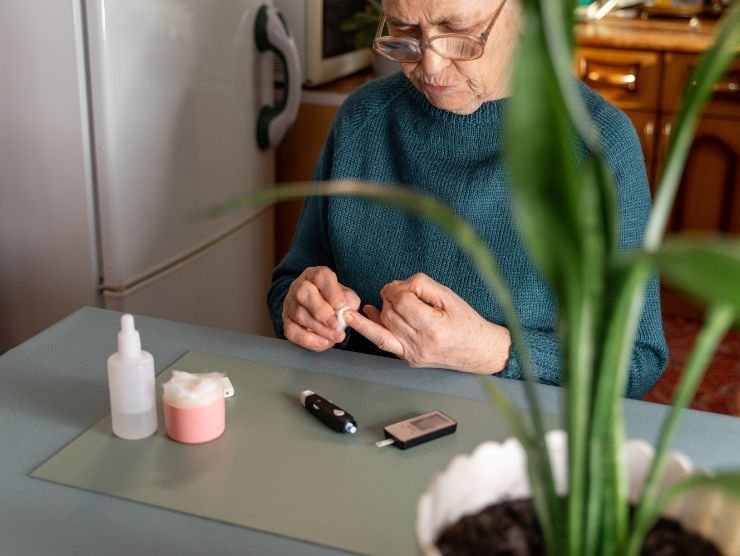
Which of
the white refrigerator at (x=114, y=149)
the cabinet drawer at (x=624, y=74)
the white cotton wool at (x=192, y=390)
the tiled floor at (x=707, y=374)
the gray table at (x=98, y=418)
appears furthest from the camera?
the cabinet drawer at (x=624, y=74)

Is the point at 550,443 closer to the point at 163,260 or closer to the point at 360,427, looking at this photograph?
the point at 360,427

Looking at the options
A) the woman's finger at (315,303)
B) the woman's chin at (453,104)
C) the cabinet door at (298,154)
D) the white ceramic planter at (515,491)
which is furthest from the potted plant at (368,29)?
the white ceramic planter at (515,491)

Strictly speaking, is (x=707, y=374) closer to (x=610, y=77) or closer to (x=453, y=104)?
(x=610, y=77)

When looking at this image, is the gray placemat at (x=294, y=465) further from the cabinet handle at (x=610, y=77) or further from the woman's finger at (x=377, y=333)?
the cabinet handle at (x=610, y=77)

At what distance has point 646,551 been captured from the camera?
591 millimetres

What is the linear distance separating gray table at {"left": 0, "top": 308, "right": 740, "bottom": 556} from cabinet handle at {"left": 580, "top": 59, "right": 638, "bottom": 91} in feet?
6.24

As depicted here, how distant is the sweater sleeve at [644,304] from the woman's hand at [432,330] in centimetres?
→ 5

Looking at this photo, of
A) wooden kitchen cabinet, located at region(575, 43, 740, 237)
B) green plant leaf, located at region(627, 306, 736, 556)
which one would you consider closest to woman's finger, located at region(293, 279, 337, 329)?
green plant leaf, located at region(627, 306, 736, 556)

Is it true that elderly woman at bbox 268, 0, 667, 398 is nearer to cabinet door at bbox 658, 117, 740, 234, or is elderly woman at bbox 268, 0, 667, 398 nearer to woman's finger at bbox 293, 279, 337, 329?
woman's finger at bbox 293, 279, 337, 329

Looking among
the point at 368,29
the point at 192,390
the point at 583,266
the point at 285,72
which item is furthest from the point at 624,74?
the point at 583,266

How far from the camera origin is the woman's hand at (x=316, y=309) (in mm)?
1144

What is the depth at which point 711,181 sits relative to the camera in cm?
291

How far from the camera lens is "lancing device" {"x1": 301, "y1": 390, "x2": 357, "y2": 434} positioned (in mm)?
968

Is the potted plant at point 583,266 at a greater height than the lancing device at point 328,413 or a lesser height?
greater
